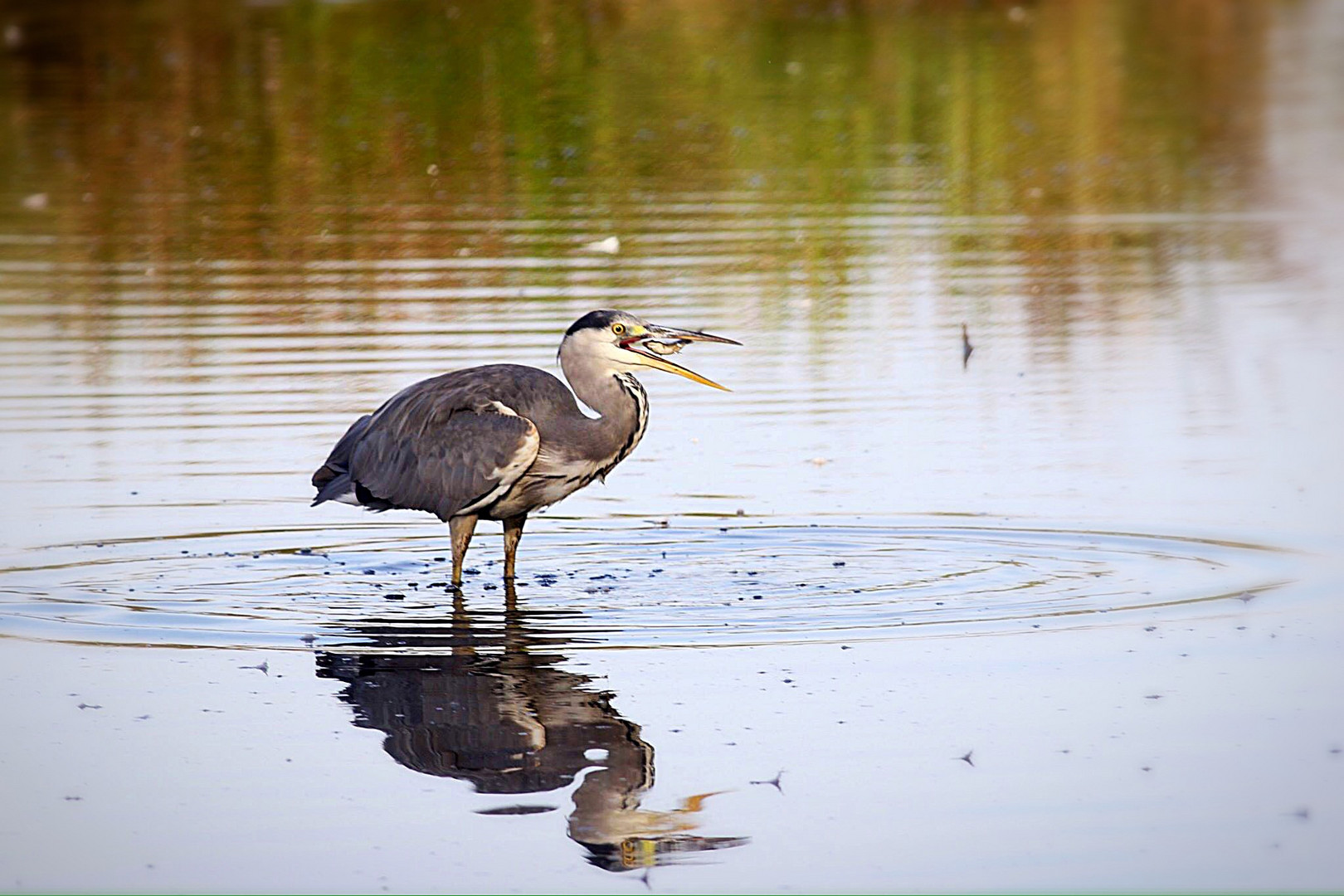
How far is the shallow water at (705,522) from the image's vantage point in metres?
6.19

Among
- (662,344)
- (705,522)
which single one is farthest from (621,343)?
(705,522)

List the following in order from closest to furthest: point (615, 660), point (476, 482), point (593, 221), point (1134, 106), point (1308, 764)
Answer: point (1308, 764), point (615, 660), point (476, 482), point (593, 221), point (1134, 106)

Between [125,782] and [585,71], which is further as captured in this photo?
[585,71]

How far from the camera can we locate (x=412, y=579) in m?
9.39

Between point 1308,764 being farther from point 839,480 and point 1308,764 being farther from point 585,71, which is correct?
point 585,71

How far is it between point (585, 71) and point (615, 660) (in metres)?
23.6

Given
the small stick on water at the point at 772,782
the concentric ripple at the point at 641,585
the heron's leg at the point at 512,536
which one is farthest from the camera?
the heron's leg at the point at 512,536

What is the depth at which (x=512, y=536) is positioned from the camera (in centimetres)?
959

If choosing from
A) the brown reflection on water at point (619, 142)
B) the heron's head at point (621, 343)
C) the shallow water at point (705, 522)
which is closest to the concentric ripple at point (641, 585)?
the shallow water at point (705, 522)

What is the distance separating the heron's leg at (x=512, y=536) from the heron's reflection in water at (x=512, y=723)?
2.53 feet

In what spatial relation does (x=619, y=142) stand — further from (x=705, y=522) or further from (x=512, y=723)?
(x=512, y=723)

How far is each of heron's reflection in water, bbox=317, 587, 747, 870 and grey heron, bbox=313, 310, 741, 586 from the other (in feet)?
2.45

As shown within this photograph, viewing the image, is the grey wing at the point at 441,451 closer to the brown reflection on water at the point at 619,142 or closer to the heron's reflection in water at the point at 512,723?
the heron's reflection in water at the point at 512,723

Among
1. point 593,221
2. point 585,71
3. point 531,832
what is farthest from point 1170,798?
point 585,71
